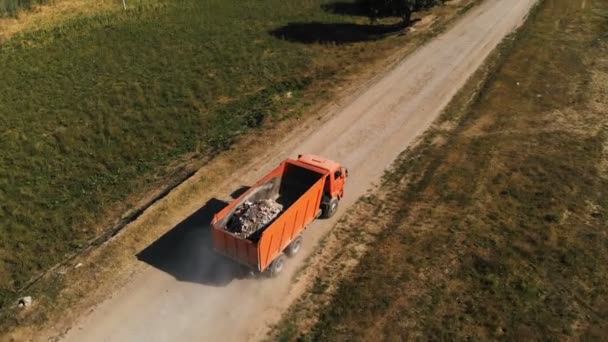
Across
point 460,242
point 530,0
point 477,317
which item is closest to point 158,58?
point 460,242

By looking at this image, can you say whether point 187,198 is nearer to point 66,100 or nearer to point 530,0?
point 66,100

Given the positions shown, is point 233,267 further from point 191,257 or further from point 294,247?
point 294,247

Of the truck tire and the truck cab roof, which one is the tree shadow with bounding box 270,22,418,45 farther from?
the truck tire

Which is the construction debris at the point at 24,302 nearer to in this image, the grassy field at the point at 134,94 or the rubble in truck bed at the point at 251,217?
the grassy field at the point at 134,94

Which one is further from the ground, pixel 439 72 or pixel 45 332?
pixel 439 72

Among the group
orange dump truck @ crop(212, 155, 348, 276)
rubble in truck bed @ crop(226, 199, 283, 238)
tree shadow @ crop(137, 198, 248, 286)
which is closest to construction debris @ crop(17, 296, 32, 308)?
tree shadow @ crop(137, 198, 248, 286)

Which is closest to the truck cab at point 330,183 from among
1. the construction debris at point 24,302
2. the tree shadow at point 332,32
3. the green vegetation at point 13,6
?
the construction debris at point 24,302

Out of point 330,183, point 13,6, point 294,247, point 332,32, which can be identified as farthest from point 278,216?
point 13,6
